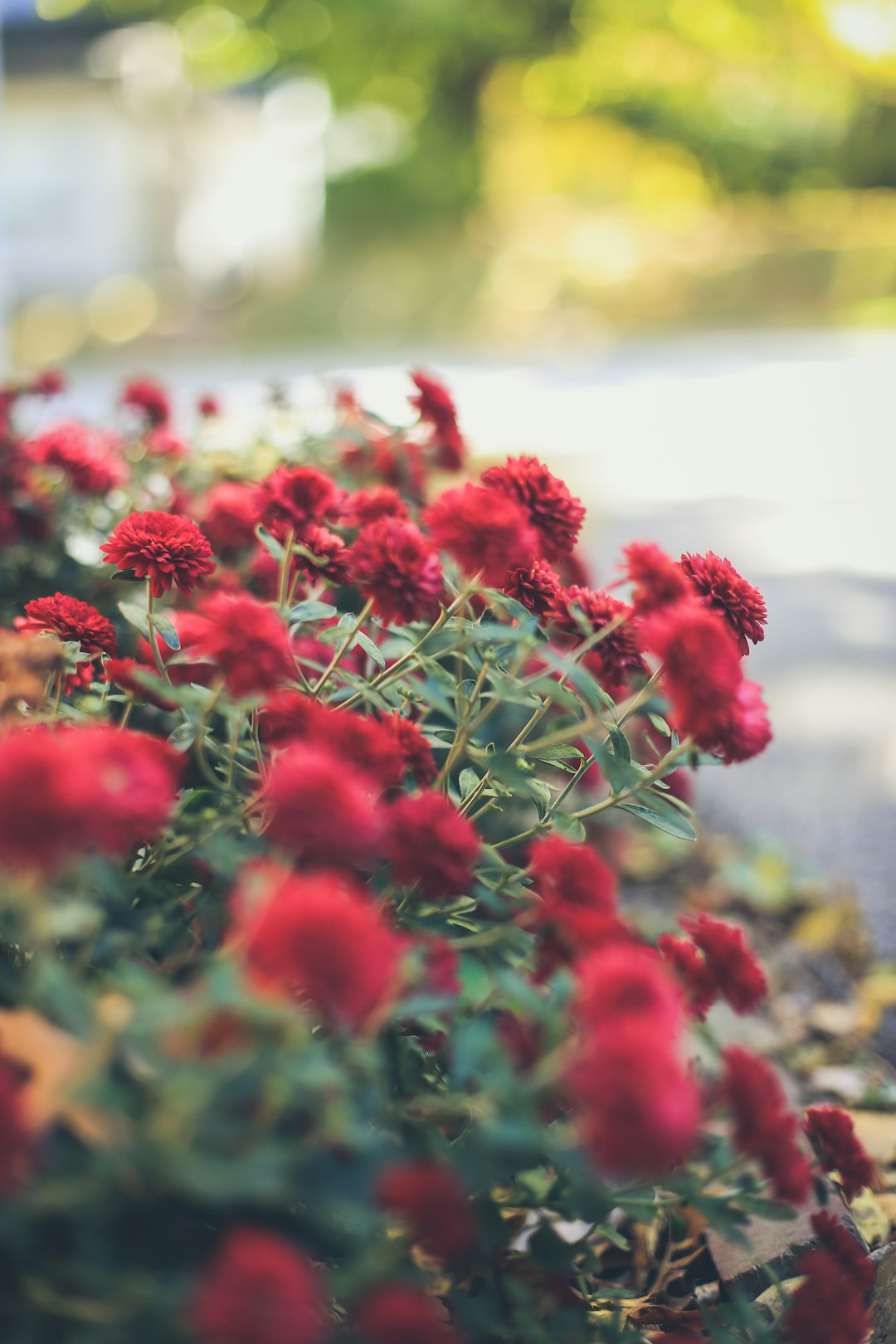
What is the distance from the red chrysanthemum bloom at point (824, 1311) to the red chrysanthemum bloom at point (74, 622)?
0.88m

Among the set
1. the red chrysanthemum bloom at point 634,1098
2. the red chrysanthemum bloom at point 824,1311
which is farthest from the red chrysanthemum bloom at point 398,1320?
the red chrysanthemum bloom at point 824,1311

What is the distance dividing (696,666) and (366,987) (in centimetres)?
37

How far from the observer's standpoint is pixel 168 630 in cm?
127

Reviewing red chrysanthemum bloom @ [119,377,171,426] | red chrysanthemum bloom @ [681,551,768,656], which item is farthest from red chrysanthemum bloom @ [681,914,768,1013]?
red chrysanthemum bloom @ [119,377,171,426]

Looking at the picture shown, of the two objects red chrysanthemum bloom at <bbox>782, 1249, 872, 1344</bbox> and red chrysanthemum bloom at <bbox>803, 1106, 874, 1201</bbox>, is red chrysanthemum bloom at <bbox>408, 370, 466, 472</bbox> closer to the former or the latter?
red chrysanthemum bloom at <bbox>803, 1106, 874, 1201</bbox>

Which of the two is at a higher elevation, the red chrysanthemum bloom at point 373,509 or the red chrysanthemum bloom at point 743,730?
the red chrysanthemum bloom at point 743,730

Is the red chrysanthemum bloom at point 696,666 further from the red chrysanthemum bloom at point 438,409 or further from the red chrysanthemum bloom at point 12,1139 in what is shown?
the red chrysanthemum bloom at point 438,409

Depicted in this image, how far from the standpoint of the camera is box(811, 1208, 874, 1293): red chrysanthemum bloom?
1023 mm

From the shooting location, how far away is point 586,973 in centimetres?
75

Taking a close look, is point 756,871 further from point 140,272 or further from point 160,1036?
point 140,272

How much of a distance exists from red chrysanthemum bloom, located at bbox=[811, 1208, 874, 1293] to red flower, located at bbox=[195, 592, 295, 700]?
703 mm

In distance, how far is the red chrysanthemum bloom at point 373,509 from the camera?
4.51 feet

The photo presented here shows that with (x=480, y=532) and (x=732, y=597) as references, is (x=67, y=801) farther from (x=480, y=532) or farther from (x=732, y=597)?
(x=732, y=597)

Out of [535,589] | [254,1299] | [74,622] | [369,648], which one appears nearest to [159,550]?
[74,622]
